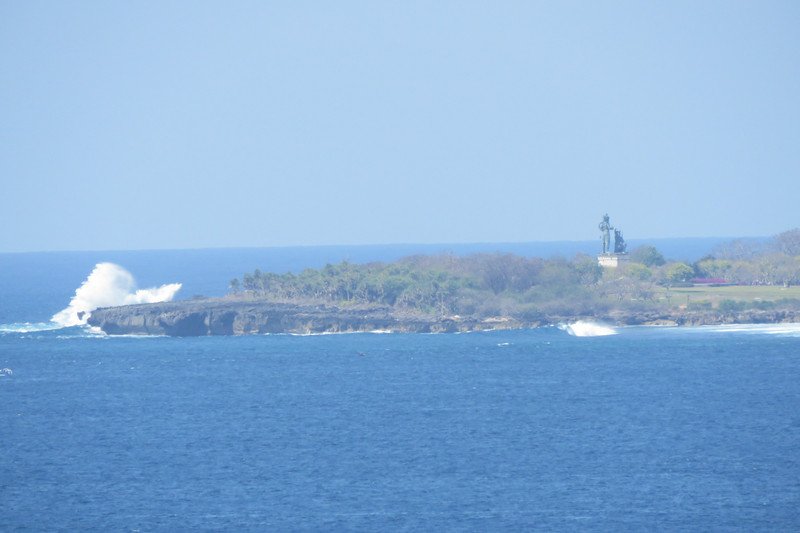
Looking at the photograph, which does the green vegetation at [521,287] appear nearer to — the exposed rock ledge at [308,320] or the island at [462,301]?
the island at [462,301]

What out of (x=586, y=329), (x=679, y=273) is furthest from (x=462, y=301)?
(x=679, y=273)

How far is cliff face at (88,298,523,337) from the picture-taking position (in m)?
97.0

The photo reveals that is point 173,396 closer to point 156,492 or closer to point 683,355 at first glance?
point 156,492

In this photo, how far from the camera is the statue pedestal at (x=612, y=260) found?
124438 mm

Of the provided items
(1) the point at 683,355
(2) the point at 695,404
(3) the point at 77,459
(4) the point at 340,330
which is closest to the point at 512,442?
(2) the point at 695,404

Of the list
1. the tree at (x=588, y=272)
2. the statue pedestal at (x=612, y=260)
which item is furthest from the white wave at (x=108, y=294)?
the statue pedestal at (x=612, y=260)

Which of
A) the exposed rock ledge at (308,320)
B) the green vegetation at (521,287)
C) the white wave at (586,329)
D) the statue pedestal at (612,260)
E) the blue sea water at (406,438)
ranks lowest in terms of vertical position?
the blue sea water at (406,438)

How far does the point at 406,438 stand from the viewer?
1977 inches

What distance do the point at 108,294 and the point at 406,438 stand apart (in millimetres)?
81425

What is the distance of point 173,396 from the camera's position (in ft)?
206

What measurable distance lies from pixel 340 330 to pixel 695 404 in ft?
149

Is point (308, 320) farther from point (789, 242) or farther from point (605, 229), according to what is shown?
point (789, 242)

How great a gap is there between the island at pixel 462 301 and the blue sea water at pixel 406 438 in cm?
1400

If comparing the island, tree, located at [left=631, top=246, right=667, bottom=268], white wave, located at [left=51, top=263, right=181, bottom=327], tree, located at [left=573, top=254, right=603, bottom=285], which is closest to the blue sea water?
the island
